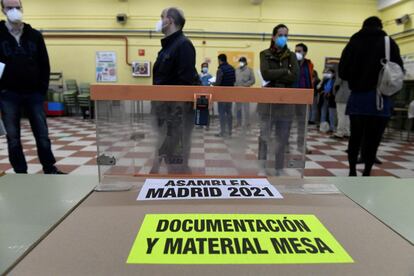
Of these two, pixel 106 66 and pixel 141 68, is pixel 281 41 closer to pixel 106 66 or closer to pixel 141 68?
pixel 141 68

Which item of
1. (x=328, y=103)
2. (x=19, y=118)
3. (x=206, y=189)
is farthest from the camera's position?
(x=328, y=103)

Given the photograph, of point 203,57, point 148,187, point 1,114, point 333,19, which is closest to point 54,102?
point 203,57

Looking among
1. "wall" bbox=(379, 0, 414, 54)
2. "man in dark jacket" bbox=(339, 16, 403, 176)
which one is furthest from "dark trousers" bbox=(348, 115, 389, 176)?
"wall" bbox=(379, 0, 414, 54)

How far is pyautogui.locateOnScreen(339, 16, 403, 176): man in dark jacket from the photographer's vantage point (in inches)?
74.3

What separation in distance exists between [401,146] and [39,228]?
4.49m

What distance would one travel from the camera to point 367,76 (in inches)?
74.9

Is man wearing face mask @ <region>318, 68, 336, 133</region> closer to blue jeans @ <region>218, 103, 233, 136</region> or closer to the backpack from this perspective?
the backpack

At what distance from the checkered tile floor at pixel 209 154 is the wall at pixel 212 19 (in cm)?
281

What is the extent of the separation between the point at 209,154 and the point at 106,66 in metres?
6.76

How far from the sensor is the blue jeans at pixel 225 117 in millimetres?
727

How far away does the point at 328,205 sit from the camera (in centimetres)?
52

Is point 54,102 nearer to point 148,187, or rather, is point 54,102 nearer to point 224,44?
point 224,44

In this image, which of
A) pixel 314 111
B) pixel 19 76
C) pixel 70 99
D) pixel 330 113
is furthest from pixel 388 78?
pixel 70 99

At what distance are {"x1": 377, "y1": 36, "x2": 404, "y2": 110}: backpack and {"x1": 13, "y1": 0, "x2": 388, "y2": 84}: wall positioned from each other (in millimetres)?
5099
